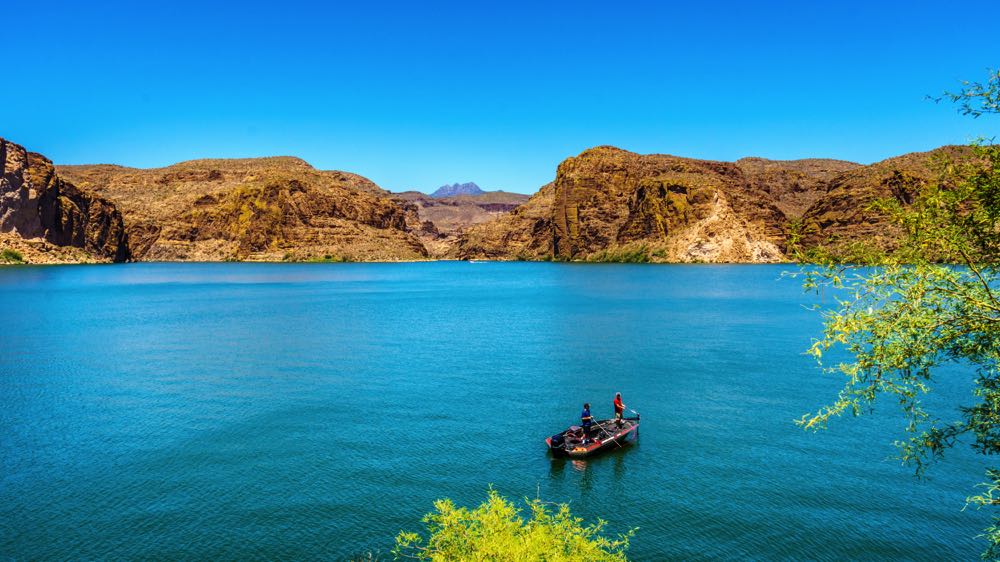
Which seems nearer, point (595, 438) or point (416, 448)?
point (416, 448)

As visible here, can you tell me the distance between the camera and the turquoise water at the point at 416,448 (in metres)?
25.1

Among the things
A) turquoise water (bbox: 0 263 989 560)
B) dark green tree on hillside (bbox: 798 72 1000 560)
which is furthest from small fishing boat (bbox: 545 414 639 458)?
dark green tree on hillside (bbox: 798 72 1000 560)

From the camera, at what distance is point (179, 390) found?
47031 mm

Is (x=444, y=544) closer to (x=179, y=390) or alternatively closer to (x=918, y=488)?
(x=918, y=488)

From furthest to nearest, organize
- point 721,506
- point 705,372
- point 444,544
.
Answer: point 705,372, point 721,506, point 444,544

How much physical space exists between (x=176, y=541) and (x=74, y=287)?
148959mm

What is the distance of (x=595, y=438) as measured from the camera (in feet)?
116

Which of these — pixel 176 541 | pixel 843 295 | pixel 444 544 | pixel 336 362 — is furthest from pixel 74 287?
pixel 843 295

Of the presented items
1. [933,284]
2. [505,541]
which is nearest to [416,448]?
[505,541]

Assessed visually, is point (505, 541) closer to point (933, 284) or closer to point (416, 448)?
point (933, 284)

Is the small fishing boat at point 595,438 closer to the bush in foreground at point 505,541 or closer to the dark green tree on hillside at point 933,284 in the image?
the bush in foreground at point 505,541

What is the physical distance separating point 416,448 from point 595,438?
34.1 feet

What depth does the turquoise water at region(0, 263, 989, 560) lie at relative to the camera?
2514 cm

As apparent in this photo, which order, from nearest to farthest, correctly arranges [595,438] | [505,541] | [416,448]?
[505,541] < [416,448] < [595,438]
